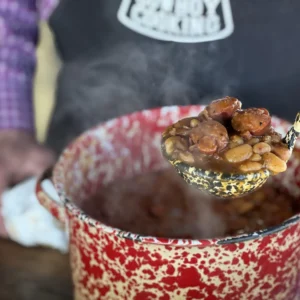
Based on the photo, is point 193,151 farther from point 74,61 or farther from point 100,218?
point 74,61

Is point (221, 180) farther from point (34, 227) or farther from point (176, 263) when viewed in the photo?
point (34, 227)

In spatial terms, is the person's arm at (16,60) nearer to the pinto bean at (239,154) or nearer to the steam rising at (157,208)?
the steam rising at (157,208)

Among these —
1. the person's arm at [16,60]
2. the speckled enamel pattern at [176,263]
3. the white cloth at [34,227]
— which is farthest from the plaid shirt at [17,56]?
the speckled enamel pattern at [176,263]

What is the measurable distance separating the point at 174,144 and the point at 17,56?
0.62m

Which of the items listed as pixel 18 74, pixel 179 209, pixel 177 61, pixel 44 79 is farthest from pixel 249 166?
pixel 44 79

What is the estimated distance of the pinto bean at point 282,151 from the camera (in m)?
0.53

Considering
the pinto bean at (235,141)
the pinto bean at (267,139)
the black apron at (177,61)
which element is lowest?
the black apron at (177,61)

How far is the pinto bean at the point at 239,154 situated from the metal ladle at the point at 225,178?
16 millimetres

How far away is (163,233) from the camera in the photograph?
69cm

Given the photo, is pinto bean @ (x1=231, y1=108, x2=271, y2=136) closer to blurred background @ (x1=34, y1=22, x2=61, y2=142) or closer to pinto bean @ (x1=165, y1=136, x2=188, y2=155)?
pinto bean @ (x1=165, y1=136, x2=188, y2=155)

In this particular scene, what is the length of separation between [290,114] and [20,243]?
49 centimetres

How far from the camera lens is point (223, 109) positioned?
1.84ft

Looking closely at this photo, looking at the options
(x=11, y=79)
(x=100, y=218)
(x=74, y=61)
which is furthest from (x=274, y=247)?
(x=11, y=79)

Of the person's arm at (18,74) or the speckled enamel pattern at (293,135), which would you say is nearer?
the speckled enamel pattern at (293,135)
